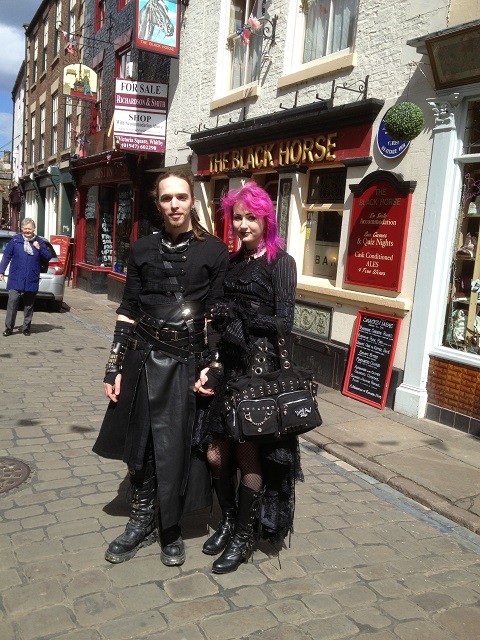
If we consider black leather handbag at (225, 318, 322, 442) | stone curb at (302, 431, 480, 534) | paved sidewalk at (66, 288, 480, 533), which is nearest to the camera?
black leather handbag at (225, 318, 322, 442)

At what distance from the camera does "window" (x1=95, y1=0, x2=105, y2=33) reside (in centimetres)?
1597

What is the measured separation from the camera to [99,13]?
643 inches

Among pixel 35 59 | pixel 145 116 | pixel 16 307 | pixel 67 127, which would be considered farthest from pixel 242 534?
pixel 35 59

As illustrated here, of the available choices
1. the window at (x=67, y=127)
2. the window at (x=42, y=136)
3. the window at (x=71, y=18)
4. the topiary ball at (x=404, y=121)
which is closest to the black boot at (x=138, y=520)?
the topiary ball at (x=404, y=121)

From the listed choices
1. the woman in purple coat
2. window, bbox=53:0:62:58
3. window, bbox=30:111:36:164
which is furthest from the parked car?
window, bbox=30:111:36:164

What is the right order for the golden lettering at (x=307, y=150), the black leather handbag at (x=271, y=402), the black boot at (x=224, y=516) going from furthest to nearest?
the golden lettering at (x=307, y=150) → the black boot at (x=224, y=516) → the black leather handbag at (x=271, y=402)

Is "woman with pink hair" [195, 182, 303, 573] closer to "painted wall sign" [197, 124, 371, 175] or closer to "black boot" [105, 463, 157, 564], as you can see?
"black boot" [105, 463, 157, 564]

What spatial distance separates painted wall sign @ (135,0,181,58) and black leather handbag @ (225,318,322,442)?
905 cm

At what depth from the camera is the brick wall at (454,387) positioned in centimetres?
565

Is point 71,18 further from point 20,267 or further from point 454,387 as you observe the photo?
point 454,387

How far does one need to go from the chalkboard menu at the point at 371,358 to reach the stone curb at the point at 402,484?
1.36 meters

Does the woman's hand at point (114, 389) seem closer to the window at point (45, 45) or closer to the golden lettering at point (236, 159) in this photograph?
the golden lettering at point (236, 159)

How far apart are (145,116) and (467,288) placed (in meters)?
8.12

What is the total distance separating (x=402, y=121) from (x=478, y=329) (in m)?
2.26
